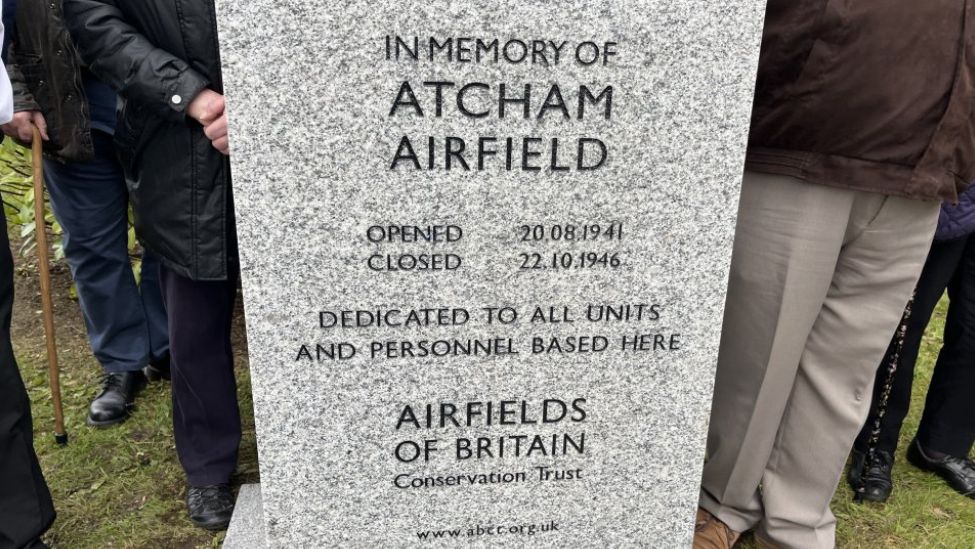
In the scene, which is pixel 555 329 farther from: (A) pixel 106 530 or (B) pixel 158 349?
(B) pixel 158 349

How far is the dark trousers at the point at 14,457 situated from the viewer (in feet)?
7.87

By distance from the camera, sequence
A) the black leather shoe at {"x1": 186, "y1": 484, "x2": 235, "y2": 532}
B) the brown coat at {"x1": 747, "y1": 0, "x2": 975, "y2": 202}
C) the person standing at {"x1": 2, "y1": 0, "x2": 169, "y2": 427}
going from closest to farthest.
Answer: the brown coat at {"x1": 747, "y1": 0, "x2": 975, "y2": 202} → the person standing at {"x1": 2, "y1": 0, "x2": 169, "y2": 427} → the black leather shoe at {"x1": 186, "y1": 484, "x2": 235, "y2": 532}

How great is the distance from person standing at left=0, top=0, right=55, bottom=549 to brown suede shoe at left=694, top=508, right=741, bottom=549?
213cm

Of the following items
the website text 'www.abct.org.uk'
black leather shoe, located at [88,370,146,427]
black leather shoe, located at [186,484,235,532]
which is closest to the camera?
the website text 'www.abct.org.uk'

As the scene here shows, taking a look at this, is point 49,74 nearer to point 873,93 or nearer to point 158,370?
point 158,370

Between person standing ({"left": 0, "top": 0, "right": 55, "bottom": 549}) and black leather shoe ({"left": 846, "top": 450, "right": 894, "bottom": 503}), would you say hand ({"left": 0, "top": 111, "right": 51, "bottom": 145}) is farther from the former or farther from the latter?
black leather shoe ({"left": 846, "top": 450, "right": 894, "bottom": 503})

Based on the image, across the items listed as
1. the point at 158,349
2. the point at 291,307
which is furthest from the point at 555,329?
the point at 158,349

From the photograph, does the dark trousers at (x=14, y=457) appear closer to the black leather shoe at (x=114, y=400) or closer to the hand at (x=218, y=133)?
the hand at (x=218, y=133)

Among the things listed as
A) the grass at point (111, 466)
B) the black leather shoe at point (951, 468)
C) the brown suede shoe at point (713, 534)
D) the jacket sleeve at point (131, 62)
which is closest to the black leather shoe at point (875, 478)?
the black leather shoe at point (951, 468)

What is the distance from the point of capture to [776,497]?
106 inches

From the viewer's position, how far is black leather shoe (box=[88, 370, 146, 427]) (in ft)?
11.2

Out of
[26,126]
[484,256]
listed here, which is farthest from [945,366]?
[26,126]

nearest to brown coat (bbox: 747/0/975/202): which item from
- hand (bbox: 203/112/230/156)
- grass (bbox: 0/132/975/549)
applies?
grass (bbox: 0/132/975/549)

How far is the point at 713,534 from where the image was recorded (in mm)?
2730
